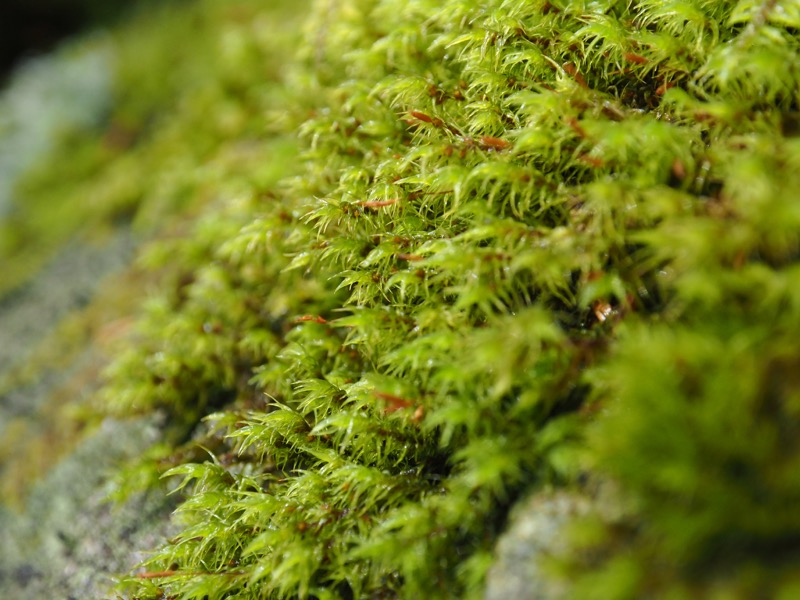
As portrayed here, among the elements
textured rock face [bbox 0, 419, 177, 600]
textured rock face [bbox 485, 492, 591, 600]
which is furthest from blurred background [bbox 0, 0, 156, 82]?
textured rock face [bbox 485, 492, 591, 600]

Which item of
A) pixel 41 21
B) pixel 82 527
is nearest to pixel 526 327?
pixel 82 527

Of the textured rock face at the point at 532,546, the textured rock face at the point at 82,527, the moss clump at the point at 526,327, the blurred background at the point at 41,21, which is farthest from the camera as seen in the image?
the blurred background at the point at 41,21

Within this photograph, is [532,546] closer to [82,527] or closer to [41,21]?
[82,527]

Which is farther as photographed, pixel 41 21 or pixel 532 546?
pixel 41 21

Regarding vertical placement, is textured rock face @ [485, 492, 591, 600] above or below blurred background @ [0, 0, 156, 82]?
below

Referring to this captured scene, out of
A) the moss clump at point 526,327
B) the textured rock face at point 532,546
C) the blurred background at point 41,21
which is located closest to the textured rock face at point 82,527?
the moss clump at point 526,327

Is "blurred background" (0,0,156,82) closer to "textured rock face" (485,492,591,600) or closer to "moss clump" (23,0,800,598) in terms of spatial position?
"moss clump" (23,0,800,598)

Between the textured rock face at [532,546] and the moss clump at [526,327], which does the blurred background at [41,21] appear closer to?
the moss clump at [526,327]

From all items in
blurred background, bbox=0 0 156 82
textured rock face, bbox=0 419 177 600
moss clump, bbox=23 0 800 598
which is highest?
blurred background, bbox=0 0 156 82

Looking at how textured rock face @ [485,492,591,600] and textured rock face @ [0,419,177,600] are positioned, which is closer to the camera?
textured rock face @ [485,492,591,600]

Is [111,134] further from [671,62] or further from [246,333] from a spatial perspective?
[671,62]
